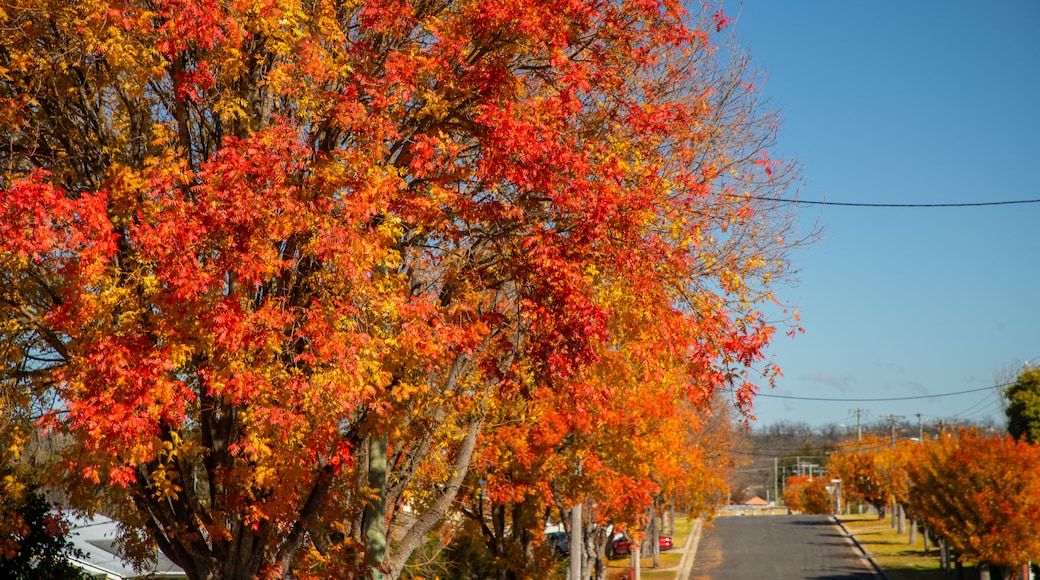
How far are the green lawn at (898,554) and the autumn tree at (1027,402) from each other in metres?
6.20

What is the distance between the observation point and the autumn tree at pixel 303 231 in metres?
7.69

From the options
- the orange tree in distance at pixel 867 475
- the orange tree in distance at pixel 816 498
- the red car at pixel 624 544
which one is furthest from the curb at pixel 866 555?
the orange tree in distance at pixel 816 498

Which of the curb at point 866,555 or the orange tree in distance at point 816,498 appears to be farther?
the orange tree in distance at point 816,498

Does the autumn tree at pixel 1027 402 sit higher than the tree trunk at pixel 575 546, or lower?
higher

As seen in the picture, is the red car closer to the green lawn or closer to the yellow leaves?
the green lawn

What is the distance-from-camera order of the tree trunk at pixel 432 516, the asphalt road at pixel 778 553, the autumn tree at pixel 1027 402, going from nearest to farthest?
A: the tree trunk at pixel 432 516 → the autumn tree at pixel 1027 402 → the asphalt road at pixel 778 553

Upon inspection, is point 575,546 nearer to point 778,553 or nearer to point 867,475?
point 778,553

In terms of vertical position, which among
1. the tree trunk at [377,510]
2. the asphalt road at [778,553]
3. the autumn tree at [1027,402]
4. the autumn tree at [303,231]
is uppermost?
the autumn tree at [1027,402]

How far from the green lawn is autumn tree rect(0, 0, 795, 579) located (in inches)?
1341

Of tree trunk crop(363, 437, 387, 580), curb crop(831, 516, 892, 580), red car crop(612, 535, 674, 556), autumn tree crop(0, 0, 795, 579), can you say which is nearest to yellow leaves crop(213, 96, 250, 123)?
autumn tree crop(0, 0, 795, 579)

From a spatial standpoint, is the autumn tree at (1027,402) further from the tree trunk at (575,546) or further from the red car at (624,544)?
the tree trunk at (575,546)

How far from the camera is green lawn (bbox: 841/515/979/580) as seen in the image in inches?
1716

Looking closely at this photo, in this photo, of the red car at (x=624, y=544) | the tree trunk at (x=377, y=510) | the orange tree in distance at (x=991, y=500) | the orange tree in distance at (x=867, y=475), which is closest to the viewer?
the tree trunk at (x=377, y=510)

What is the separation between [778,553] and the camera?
54125 mm
